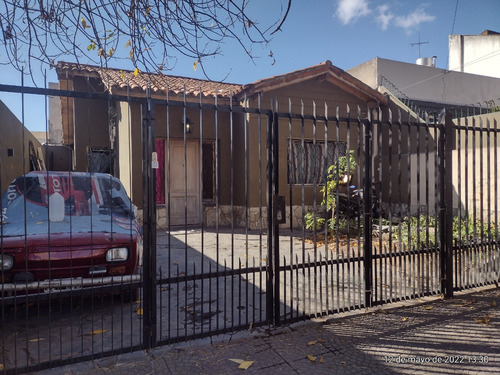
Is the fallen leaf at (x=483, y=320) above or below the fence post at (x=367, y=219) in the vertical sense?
below

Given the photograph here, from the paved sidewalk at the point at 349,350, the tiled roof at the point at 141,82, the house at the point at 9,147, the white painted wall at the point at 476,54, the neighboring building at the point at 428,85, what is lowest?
the paved sidewalk at the point at 349,350

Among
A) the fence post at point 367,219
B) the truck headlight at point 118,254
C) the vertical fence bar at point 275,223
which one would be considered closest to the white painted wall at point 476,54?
the fence post at point 367,219

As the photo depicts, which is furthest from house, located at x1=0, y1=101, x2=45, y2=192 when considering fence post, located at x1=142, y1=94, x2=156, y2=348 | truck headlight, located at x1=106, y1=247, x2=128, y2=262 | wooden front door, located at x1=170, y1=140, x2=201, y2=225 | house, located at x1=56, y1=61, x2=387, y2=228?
fence post, located at x1=142, y1=94, x2=156, y2=348

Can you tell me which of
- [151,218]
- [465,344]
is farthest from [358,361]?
[151,218]

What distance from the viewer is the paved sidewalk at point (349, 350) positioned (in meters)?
2.89

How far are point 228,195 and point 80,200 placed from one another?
5.77 metres

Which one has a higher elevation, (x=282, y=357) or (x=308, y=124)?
(x=308, y=124)

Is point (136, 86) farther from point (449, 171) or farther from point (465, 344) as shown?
point (465, 344)

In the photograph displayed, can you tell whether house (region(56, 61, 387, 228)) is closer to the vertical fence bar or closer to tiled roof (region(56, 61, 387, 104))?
tiled roof (region(56, 61, 387, 104))

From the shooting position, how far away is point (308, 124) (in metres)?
10.2

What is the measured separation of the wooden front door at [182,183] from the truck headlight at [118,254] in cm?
587

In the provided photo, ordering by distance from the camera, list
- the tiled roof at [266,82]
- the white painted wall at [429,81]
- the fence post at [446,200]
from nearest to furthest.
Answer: the fence post at [446,200] → the tiled roof at [266,82] → the white painted wall at [429,81]

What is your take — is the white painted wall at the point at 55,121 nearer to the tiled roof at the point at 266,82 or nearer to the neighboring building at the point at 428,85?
the tiled roof at the point at 266,82

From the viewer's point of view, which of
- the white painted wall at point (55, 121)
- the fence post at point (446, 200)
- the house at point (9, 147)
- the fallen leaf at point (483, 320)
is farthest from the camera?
the white painted wall at point (55, 121)
